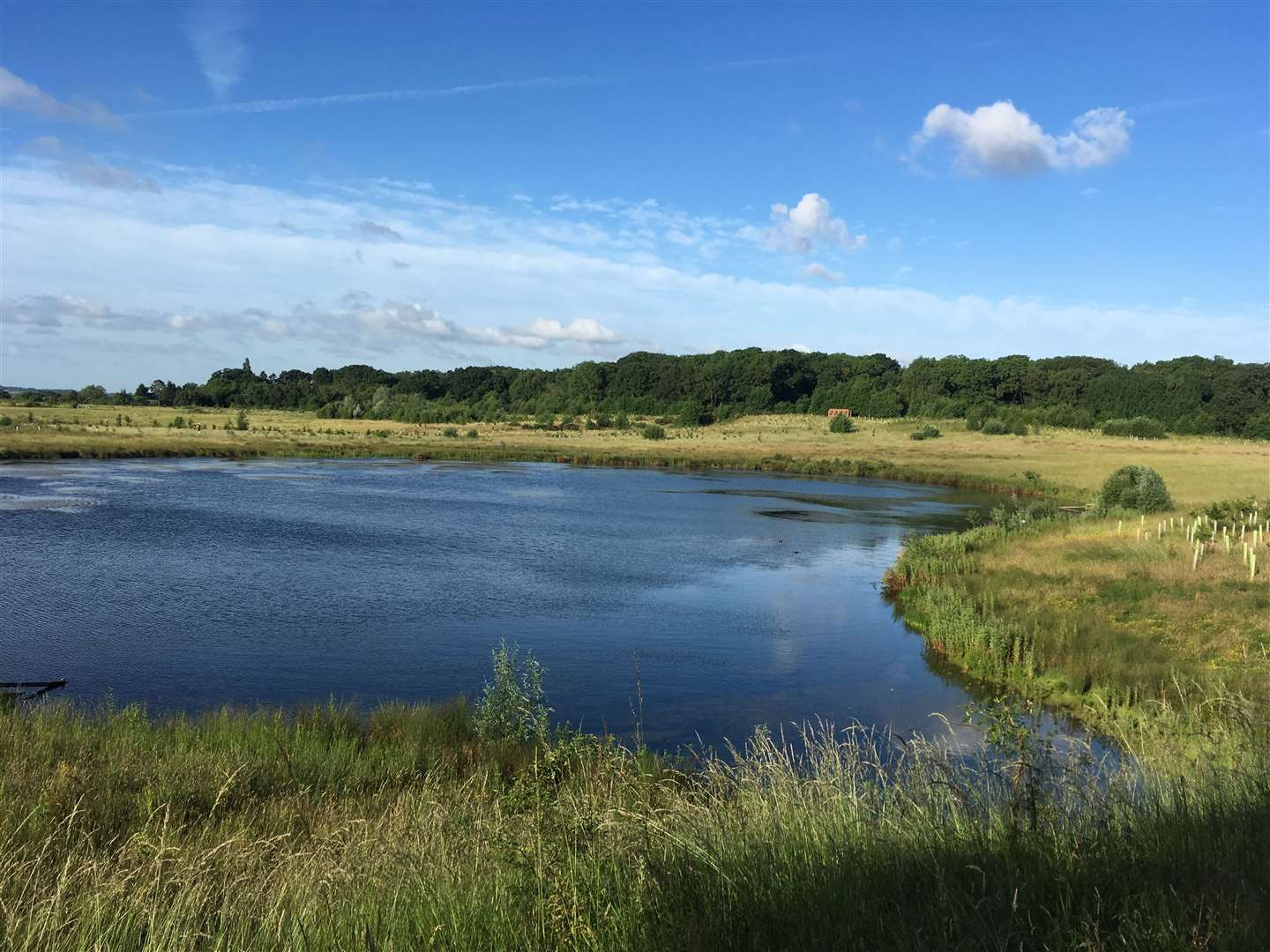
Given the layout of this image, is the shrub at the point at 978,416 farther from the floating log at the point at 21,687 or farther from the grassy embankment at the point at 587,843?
the floating log at the point at 21,687

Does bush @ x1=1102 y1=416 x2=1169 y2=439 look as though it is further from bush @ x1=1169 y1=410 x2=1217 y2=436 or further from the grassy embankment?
the grassy embankment

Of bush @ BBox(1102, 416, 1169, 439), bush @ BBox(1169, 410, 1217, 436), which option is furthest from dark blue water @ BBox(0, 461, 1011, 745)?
bush @ BBox(1169, 410, 1217, 436)

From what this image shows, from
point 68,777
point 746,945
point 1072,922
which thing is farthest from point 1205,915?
point 68,777

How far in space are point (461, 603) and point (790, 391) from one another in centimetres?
11256

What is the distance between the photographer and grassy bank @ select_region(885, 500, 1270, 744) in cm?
1326

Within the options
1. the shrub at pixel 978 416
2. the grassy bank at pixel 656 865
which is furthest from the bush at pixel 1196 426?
the grassy bank at pixel 656 865

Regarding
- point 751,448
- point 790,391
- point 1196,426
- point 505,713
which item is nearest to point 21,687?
point 505,713

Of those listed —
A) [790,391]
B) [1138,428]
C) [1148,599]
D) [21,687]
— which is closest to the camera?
[21,687]

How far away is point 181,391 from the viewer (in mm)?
148000

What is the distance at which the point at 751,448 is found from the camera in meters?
80.9

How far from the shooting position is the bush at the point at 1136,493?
32938 millimetres

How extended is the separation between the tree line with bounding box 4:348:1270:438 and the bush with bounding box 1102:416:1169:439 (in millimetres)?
3107

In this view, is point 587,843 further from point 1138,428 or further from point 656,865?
point 1138,428

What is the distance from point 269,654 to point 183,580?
7883mm
